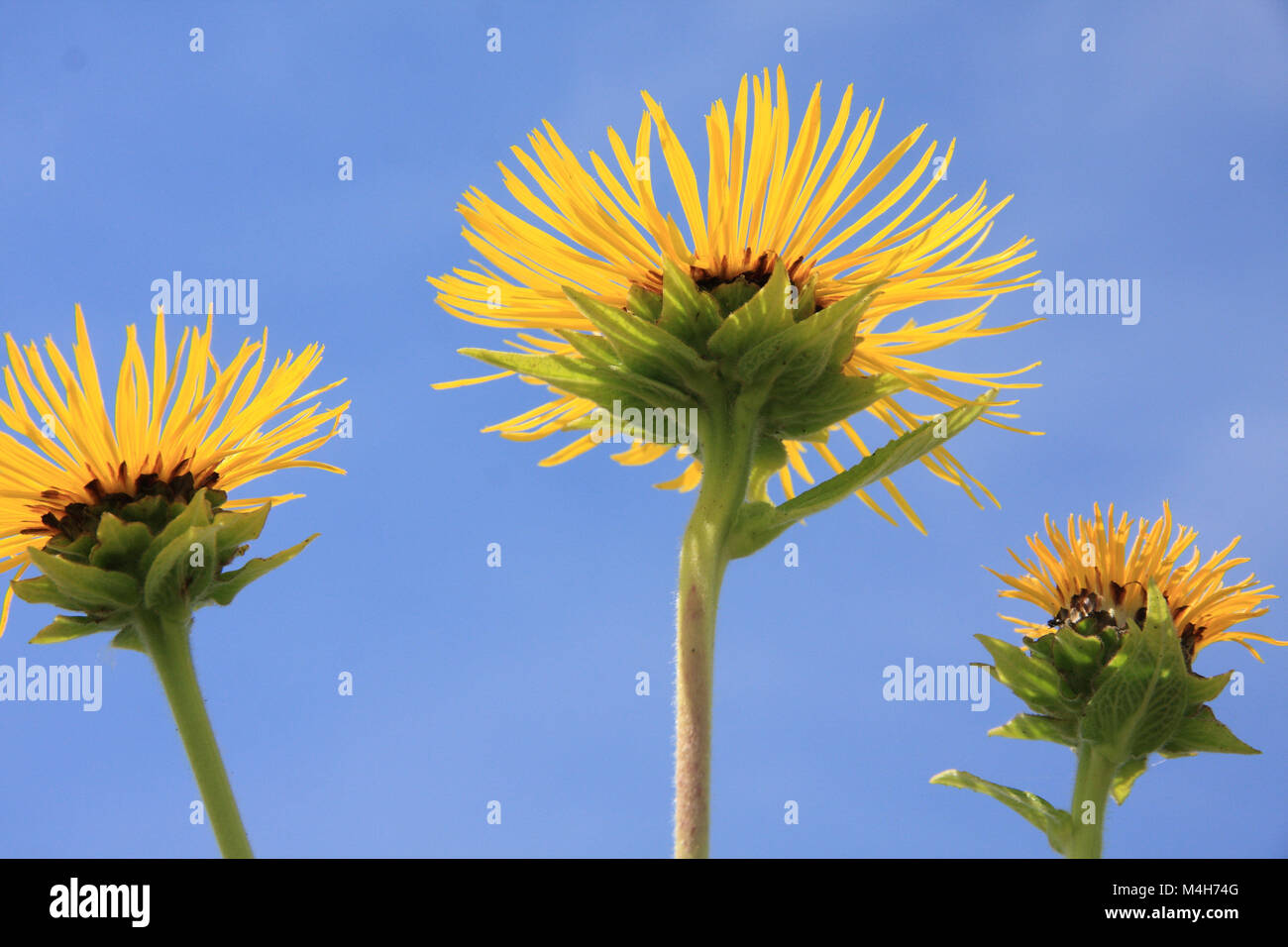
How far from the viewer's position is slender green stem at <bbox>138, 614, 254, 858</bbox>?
1603 millimetres

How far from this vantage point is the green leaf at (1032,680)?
2.24 metres

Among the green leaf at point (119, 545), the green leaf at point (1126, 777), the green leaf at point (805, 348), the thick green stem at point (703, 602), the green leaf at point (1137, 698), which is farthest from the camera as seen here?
the green leaf at point (1126, 777)

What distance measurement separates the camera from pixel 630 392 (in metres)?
1.73

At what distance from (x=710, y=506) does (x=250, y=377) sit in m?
0.74

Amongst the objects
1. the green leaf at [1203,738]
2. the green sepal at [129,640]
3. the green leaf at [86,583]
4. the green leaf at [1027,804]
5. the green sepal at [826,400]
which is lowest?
the green leaf at [1027,804]

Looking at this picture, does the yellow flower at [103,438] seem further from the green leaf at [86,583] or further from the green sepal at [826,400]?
the green sepal at [826,400]

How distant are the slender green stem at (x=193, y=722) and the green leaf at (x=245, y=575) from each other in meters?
0.05

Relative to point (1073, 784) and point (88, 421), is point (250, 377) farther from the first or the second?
point (1073, 784)

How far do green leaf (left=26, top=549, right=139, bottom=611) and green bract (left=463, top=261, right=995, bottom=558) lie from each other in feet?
1.87

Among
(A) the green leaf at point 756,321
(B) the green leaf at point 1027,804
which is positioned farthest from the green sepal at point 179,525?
(B) the green leaf at point 1027,804

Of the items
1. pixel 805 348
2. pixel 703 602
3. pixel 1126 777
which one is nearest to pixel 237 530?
pixel 703 602

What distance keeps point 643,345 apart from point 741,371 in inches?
5.3

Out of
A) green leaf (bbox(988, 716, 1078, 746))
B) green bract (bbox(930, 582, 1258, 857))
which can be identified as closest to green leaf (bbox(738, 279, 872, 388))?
green bract (bbox(930, 582, 1258, 857))

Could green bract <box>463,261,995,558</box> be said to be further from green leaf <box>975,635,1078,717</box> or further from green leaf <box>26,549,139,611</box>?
green leaf <box>975,635,1078,717</box>
